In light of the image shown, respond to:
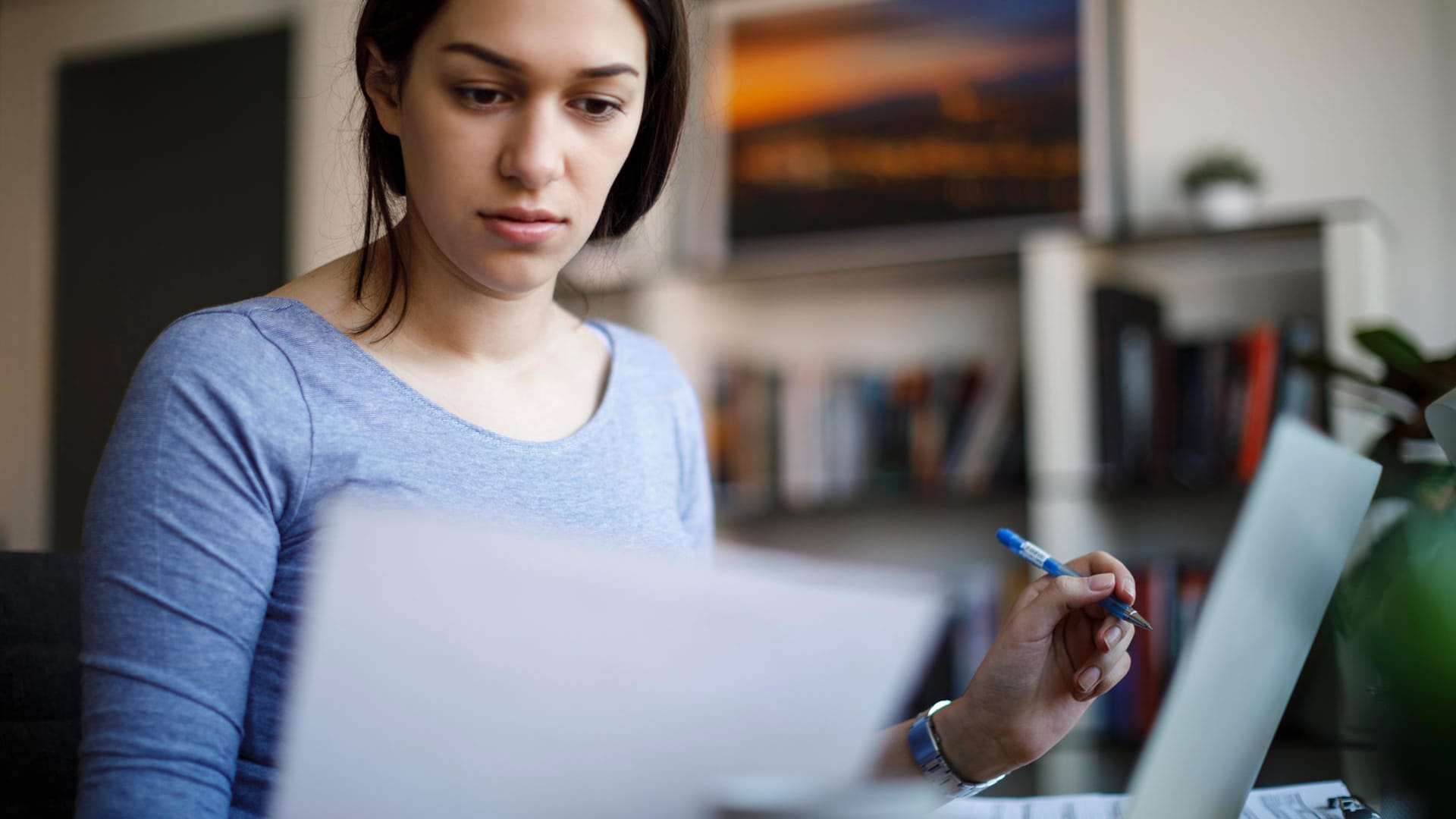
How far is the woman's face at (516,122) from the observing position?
2.94 feet

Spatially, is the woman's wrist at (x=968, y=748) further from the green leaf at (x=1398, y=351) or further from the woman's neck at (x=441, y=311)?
the green leaf at (x=1398, y=351)

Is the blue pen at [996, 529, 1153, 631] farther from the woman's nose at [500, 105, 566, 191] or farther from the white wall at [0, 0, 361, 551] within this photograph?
the white wall at [0, 0, 361, 551]

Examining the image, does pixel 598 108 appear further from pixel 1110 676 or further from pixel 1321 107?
pixel 1321 107

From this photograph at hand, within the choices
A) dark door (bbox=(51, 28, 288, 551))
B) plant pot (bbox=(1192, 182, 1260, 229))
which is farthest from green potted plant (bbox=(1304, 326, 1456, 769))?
dark door (bbox=(51, 28, 288, 551))

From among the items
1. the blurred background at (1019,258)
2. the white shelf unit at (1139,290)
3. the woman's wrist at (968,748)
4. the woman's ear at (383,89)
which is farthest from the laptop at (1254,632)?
the white shelf unit at (1139,290)

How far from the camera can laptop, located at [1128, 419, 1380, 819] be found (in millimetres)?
659

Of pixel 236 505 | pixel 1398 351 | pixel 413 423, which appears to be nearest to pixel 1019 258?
pixel 1398 351

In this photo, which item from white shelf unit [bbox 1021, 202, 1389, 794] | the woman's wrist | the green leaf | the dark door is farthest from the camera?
the dark door

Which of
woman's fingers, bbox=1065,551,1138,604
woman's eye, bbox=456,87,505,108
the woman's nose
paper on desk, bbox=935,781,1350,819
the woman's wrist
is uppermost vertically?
woman's eye, bbox=456,87,505,108

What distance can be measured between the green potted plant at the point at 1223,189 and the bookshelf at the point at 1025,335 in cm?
5

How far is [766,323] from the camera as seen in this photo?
9.57 feet

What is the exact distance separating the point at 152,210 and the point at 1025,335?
2568mm

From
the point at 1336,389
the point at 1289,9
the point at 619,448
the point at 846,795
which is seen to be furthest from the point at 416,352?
the point at 1289,9

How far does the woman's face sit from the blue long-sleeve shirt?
146 millimetres
